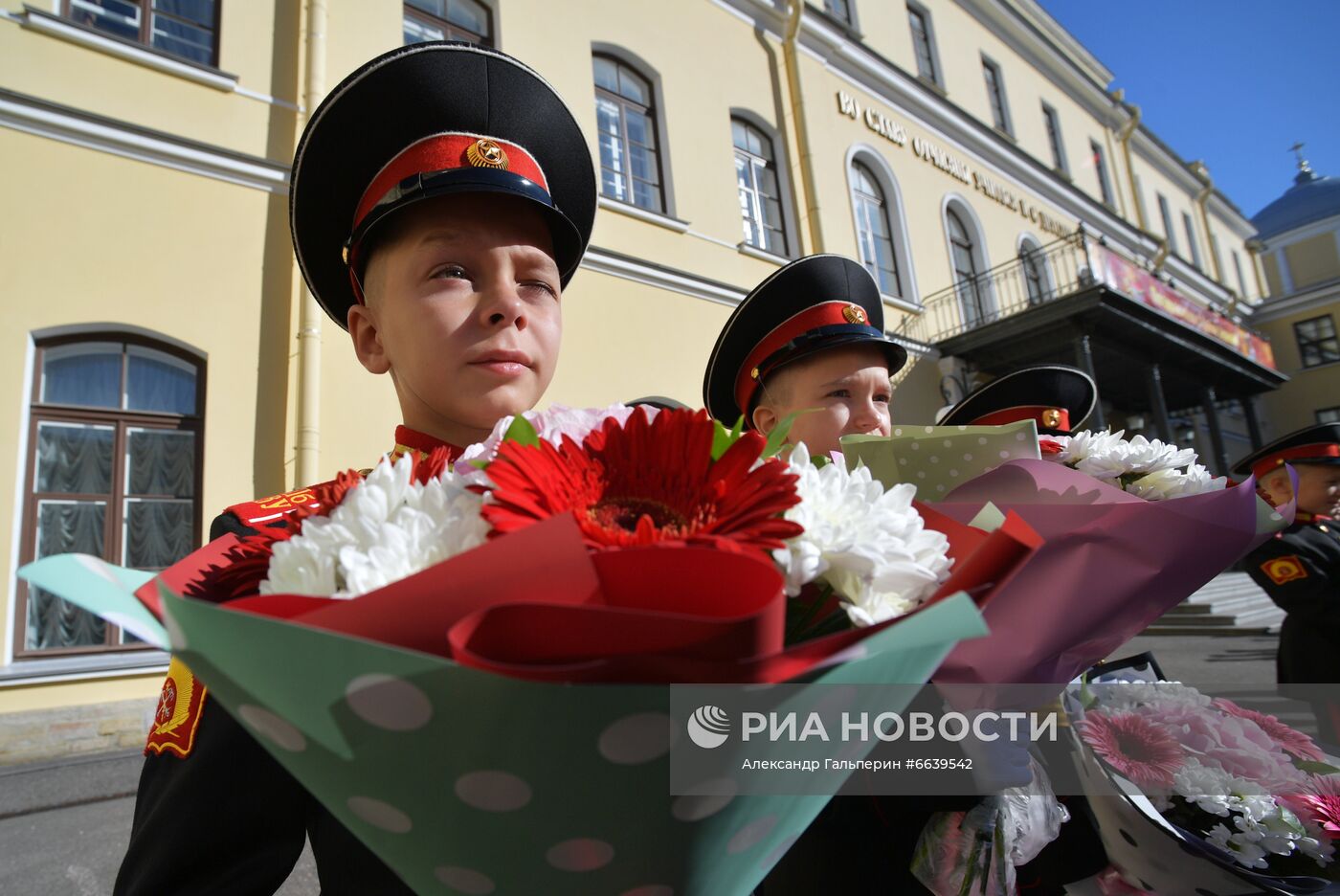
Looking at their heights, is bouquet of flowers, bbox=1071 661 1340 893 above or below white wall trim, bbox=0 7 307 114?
below

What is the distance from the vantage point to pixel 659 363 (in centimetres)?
774

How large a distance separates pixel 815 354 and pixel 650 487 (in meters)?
1.23

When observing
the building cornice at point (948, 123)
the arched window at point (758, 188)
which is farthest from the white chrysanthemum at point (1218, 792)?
the building cornice at point (948, 123)

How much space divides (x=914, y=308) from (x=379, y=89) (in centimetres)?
1062

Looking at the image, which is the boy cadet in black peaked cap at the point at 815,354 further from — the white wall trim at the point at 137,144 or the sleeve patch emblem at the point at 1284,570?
the white wall trim at the point at 137,144

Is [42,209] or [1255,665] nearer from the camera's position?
[42,209]

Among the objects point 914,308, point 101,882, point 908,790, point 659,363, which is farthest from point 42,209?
point 914,308

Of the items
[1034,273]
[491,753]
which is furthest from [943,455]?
[1034,273]

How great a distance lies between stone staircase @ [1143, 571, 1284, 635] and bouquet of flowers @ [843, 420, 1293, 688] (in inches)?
365

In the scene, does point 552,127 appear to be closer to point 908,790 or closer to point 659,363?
point 908,790

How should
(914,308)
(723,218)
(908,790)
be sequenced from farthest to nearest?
(914,308) → (723,218) → (908,790)

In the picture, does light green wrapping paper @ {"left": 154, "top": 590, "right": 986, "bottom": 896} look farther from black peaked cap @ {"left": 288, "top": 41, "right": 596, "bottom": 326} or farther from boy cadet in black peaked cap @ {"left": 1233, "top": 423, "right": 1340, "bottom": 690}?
boy cadet in black peaked cap @ {"left": 1233, "top": 423, "right": 1340, "bottom": 690}

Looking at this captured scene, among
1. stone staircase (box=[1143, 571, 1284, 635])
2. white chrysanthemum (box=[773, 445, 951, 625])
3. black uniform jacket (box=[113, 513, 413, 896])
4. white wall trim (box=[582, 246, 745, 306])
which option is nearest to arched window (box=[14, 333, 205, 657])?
white wall trim (box=[582, 246, 745, 306])

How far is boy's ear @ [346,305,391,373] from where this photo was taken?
3.74ft
